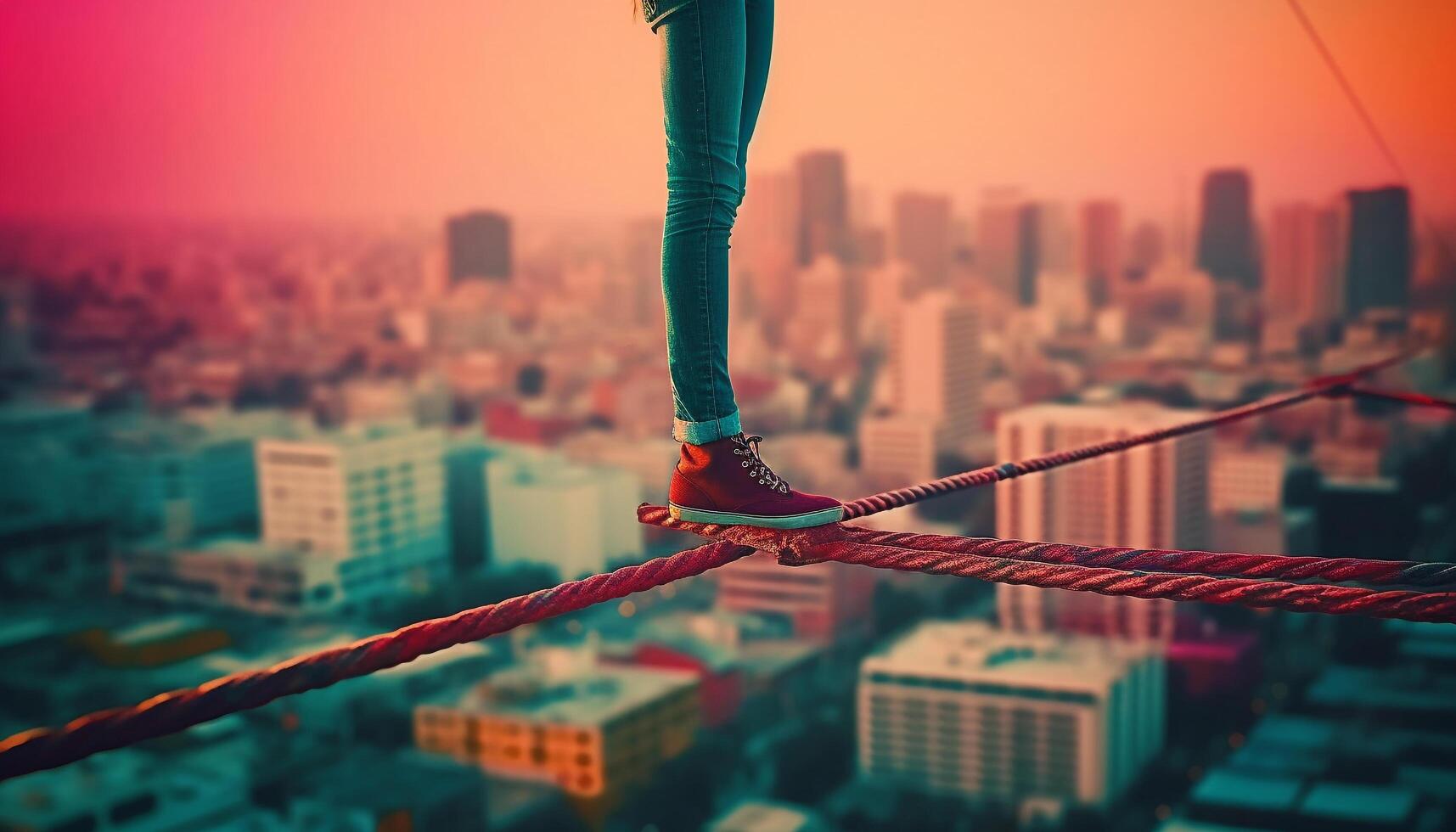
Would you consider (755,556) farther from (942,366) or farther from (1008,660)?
(942,366)

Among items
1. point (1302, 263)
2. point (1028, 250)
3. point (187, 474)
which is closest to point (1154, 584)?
point (187, 474)

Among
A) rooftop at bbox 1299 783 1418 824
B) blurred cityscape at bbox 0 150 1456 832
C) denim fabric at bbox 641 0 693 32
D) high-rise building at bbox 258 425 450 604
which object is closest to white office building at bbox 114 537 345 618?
blurred cityscape at bbox 0 150 1456 832

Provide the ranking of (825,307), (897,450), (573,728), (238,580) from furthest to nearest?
(825,307)
(897,450)
(238,580)
(573,728)

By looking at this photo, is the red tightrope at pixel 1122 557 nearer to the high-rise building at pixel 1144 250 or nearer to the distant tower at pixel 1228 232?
the distant tower at pixel 1228 232

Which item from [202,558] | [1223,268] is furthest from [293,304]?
[1223,268]

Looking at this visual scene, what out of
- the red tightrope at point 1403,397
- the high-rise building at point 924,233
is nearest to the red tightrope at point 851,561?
the red tightrope at point 1403,397

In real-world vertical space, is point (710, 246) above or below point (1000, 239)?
below

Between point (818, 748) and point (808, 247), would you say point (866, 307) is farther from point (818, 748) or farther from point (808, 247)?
point (818, 748)
